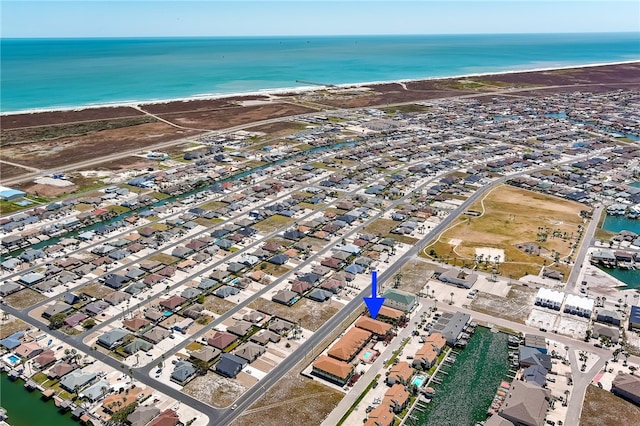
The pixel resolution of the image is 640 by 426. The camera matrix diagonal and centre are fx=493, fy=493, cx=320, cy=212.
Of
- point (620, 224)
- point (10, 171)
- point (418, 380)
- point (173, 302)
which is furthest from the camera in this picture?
point (10, 171)

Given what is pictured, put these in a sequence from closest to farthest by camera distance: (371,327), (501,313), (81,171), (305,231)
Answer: (371,327) → (501,313) → (305,231) → (81,171)

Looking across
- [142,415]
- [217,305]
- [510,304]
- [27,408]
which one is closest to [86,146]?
Result: [217,305]

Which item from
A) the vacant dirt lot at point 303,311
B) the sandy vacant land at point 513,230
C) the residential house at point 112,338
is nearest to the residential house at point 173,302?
the residential house at point 112,338

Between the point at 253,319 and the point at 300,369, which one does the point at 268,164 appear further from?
the point at 300,369

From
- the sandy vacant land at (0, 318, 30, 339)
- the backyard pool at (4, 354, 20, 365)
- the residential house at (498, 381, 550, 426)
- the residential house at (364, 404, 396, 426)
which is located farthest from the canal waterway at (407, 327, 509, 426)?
the sandy vacant land at (0, 318, 30, 339)

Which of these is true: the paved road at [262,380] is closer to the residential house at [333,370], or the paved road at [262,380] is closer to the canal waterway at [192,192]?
the residential house at [333,370]

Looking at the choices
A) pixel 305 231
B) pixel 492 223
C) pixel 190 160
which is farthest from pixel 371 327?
pixel 190 160

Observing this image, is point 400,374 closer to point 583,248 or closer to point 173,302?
point 173,302
